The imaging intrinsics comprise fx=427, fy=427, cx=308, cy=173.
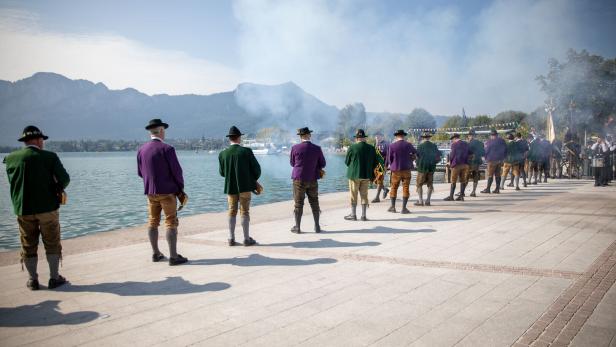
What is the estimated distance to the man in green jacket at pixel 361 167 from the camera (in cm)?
1028

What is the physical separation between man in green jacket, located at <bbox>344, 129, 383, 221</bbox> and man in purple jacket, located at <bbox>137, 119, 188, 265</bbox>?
485 centimetres

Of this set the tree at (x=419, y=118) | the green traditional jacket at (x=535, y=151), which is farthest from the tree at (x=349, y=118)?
the green traditional jacket at (x=535, y=151)

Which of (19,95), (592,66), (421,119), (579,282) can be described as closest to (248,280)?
(579,282)

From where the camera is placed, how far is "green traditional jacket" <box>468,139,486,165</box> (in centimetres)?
1446

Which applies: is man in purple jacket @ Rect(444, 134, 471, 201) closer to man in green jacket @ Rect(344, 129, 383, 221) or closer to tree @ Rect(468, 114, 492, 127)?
man in green jacket @ Rect(344, 129, 383, 221)

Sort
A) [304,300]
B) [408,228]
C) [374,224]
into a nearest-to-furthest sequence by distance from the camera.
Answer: [304,300] < [408,228] < [374,224]

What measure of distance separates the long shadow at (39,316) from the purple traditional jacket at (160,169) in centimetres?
219

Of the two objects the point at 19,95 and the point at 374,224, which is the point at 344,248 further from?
the point at 19,95

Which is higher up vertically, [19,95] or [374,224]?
[19,95]

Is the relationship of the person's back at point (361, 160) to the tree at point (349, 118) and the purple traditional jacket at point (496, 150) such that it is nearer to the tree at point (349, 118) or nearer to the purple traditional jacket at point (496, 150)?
the purple traditional jacket at point (496, 150)

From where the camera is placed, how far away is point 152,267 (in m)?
6.42

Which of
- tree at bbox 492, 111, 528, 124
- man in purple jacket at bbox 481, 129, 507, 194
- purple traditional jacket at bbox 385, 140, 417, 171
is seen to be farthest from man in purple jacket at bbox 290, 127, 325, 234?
tree at bbox 492, 111, 528, 124

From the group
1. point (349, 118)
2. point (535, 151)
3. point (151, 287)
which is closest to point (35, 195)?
point (151, 287)

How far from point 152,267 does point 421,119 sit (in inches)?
6962
